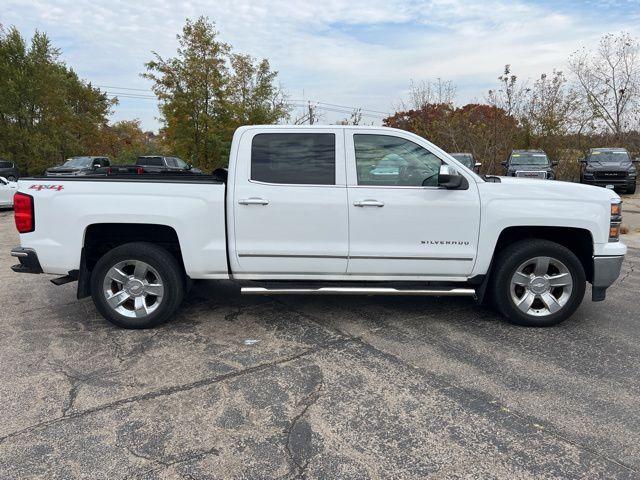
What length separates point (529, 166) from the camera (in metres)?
17.4

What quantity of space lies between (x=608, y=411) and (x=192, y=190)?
368cm

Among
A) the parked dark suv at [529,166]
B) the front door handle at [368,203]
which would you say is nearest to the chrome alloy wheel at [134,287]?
the front door handle at [368,203]

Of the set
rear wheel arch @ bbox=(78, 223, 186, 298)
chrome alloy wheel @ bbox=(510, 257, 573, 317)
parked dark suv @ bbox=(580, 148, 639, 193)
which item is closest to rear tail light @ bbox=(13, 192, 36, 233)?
rear wheel arch @ bbox=(78, 223, 186, 298)

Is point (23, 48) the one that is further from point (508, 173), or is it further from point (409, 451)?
point (409, 451)

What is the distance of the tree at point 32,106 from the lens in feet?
93.8

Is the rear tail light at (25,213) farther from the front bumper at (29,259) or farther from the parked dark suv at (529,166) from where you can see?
the parked dark suv at (529,166)

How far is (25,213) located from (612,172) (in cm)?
2010

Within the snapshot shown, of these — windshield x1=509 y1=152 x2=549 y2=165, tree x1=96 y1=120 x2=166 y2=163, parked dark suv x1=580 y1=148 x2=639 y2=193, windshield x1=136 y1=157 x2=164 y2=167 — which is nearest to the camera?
windshield x1=509 y1=152 x2=549 y2=165

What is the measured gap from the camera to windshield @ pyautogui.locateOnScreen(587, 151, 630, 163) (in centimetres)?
1917

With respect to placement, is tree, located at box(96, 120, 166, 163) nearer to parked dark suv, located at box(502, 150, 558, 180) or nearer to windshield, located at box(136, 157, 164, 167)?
windshield, located at box(136, 157, 164, 167)

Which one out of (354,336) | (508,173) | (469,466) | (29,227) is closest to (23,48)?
(508,173)

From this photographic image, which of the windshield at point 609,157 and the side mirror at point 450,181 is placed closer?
the side mirror at point 450,181

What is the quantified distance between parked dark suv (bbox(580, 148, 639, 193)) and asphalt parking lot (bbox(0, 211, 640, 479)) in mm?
15757

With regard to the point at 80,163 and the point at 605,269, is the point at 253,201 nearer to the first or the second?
the point at 605,269
